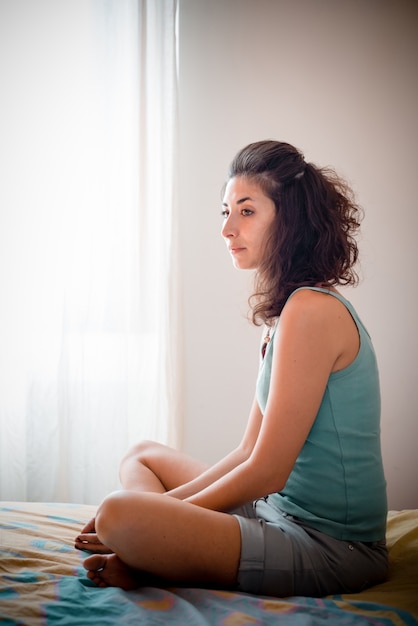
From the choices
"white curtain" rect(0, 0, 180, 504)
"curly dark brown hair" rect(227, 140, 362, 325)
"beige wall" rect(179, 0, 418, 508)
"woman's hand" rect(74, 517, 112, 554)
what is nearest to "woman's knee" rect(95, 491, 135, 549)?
"woman's hand" rect(74, 517, 112, 554)

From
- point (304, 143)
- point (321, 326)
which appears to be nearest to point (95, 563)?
point (321, 326)

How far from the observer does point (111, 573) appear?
1.03 metres

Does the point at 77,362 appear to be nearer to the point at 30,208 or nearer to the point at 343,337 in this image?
the point at 30,208

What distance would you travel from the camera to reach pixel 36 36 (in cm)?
227

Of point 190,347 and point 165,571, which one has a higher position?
point 190,347

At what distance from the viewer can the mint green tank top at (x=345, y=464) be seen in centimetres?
111

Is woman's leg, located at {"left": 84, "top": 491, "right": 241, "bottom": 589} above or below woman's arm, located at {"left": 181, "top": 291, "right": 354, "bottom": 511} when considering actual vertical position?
below

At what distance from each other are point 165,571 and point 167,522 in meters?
0.10

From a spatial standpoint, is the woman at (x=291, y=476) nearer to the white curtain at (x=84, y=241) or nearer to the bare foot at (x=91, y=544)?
the bare foot at (x=91, y=544)

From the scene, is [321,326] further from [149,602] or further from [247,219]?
[149,602]

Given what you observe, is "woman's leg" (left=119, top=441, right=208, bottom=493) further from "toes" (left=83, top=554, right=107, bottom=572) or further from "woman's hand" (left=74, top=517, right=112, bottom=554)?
"toes" (left=83, top=554, right=107, bottom=572)

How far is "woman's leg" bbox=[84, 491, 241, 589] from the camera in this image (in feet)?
3.19

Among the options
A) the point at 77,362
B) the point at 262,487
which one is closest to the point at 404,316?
the point at 77,362

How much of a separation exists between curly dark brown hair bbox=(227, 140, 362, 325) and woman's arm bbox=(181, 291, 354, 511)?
0.20m
